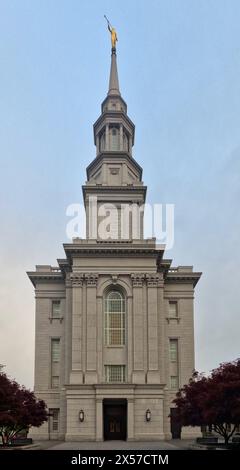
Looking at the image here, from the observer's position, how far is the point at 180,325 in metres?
56.8

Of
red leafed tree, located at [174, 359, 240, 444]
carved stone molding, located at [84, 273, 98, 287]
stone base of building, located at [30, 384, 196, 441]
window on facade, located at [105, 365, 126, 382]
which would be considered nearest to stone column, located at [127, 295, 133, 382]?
window on facade, located at [105, 365, 126, 382]

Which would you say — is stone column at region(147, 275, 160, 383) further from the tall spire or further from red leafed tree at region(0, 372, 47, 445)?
the tall spire

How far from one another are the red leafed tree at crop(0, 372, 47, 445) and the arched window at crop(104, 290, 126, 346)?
8.68 meters

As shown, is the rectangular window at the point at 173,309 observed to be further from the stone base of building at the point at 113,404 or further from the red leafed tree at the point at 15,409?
the red leafed tree at the point at 15,409

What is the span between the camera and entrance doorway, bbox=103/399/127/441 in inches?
2010

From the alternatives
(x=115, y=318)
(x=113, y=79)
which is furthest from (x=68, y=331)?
(x=113, y=79)

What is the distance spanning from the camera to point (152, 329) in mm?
51781

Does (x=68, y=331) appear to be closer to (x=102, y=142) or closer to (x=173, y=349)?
(x=173, y=349)

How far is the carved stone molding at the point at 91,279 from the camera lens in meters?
52.2

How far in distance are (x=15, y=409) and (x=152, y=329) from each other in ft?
56.5

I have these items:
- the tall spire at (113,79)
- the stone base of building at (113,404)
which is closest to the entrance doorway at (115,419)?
the stone base of building at (113,404)
